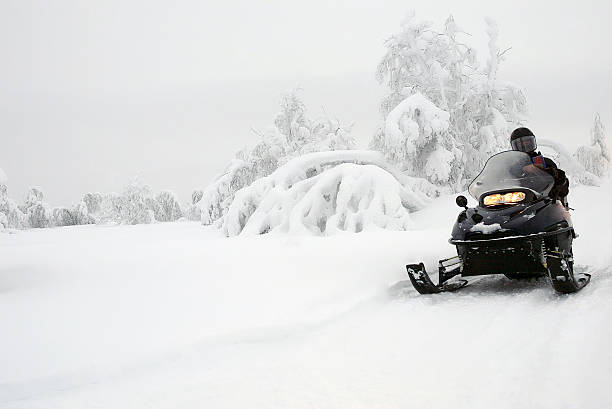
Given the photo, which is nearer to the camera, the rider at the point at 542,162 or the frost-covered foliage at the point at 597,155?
the rider at the point at 542,162

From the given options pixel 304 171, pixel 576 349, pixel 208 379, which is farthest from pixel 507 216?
pixel 304 171

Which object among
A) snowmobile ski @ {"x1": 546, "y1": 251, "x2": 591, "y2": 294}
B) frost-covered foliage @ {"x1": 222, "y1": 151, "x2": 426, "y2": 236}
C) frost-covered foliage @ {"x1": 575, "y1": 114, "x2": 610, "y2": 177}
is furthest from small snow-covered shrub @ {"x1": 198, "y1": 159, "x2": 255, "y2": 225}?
snowmobile ski @ {"x1": 546, "y1": 251, "x2": 591, "y2": 294}

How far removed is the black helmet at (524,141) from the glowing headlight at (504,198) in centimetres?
115

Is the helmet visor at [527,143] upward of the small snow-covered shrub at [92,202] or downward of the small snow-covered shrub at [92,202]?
upward

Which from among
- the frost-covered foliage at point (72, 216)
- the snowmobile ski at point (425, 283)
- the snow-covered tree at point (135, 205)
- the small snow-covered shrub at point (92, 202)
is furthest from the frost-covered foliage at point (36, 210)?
the snowmobile ski at point (425, 283)

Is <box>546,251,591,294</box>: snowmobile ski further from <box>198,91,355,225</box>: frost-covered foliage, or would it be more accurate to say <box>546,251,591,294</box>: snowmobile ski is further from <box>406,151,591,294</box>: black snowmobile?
<box>198,91,355,225</box>: frost-covered foliage

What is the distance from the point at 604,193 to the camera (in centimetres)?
1532

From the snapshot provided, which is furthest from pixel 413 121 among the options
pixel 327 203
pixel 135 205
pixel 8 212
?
pixel 135 205

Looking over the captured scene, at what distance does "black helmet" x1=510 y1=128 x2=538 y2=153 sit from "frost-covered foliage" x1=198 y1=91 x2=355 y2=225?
14022mm

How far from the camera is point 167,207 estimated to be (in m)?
48.3

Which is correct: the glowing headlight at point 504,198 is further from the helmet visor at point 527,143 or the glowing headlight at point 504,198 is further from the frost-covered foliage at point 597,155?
the frost-covered foliage at point 597,155

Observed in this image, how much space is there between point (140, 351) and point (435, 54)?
16459 millimetres

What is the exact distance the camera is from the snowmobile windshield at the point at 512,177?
19.8ft

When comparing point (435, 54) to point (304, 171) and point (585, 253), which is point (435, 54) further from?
point (585, 253)
